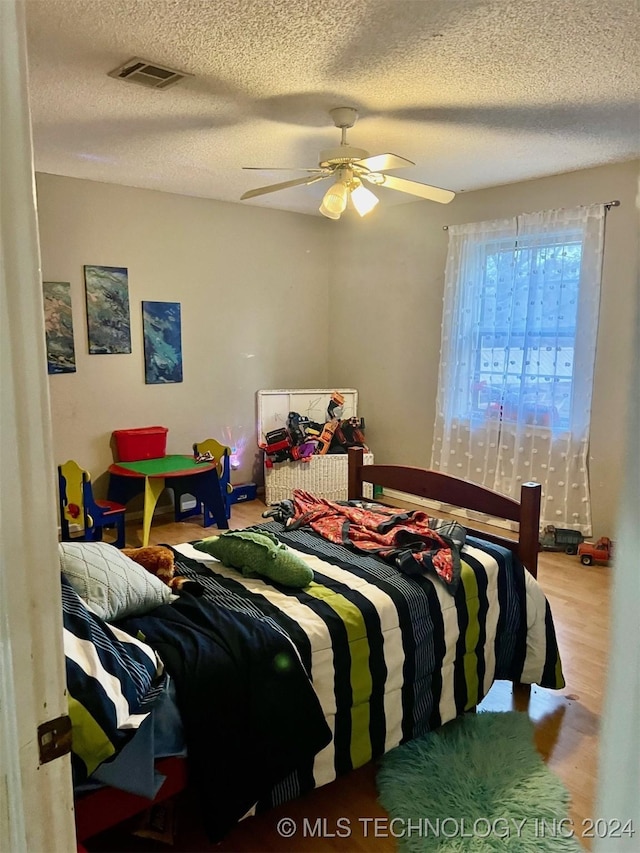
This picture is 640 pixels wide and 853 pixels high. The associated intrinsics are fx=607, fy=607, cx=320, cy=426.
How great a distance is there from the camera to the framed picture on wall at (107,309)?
4.18 metres

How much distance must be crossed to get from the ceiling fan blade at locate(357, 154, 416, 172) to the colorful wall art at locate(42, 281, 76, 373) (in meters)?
2.31

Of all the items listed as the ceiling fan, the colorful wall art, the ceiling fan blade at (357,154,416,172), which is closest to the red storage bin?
the colorful wall art

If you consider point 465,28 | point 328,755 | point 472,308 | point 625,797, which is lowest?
point 328,755

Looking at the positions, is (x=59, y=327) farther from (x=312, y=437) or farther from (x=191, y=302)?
(x=312, y=437)

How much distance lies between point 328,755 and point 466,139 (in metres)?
2.94

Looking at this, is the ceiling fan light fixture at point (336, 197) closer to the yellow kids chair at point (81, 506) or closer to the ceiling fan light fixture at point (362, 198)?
the ceiling fan light fixture at point (362, 198)

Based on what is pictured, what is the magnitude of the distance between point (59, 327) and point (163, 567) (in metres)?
2.62

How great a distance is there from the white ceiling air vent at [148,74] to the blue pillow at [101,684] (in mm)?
1933

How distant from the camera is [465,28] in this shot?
2010 millimetres

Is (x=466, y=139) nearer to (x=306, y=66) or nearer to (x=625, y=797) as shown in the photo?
(x=306, y=66)

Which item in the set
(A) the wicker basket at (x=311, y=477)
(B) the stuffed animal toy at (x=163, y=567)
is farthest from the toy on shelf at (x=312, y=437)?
(B) the stuffed animal toy at (x=163, y=567)

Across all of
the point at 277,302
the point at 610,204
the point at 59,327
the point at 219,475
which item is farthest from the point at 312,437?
the point at 610,204

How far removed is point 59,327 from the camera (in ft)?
13.3

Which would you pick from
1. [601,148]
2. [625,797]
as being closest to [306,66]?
[601,148]
